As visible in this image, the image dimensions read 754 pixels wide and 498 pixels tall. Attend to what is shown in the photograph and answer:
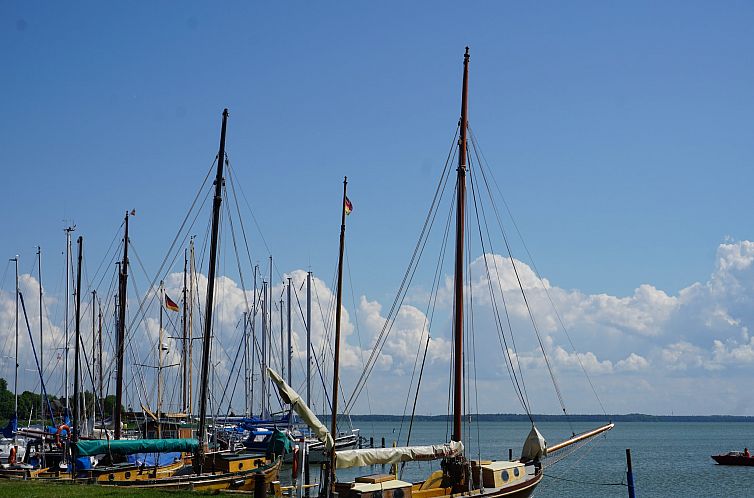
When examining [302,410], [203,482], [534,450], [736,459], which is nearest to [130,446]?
[203,482]

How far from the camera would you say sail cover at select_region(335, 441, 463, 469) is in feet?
94.9

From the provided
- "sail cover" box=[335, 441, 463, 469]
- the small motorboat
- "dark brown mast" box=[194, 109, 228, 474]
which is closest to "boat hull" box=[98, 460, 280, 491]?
"dark brown mast" box=[194, 109, 228, 474]

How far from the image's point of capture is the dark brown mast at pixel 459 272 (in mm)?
33031

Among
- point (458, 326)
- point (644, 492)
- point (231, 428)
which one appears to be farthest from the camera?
point (231, 428)

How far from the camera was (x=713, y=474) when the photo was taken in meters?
79.1

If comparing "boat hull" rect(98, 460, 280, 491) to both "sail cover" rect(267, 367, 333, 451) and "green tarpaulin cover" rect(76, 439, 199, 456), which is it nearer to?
"green tarpaulin cover" rect(76, 439, 199, 456)

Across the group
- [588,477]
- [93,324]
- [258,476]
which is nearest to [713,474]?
[588,477]

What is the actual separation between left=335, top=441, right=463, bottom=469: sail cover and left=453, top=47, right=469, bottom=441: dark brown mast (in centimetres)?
119

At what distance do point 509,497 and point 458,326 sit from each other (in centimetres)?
665

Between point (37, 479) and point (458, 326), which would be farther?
point (37, 479)

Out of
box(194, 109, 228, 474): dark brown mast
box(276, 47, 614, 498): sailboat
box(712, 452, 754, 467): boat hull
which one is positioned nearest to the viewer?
box(276, 47, 614, 498): sailboat

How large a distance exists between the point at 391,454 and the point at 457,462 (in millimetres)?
2587

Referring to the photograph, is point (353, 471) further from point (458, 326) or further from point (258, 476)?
point (258, 476)

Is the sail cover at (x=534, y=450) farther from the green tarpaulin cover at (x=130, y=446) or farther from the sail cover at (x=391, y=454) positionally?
the green tarpaulin cover at (x=130, y=446)
